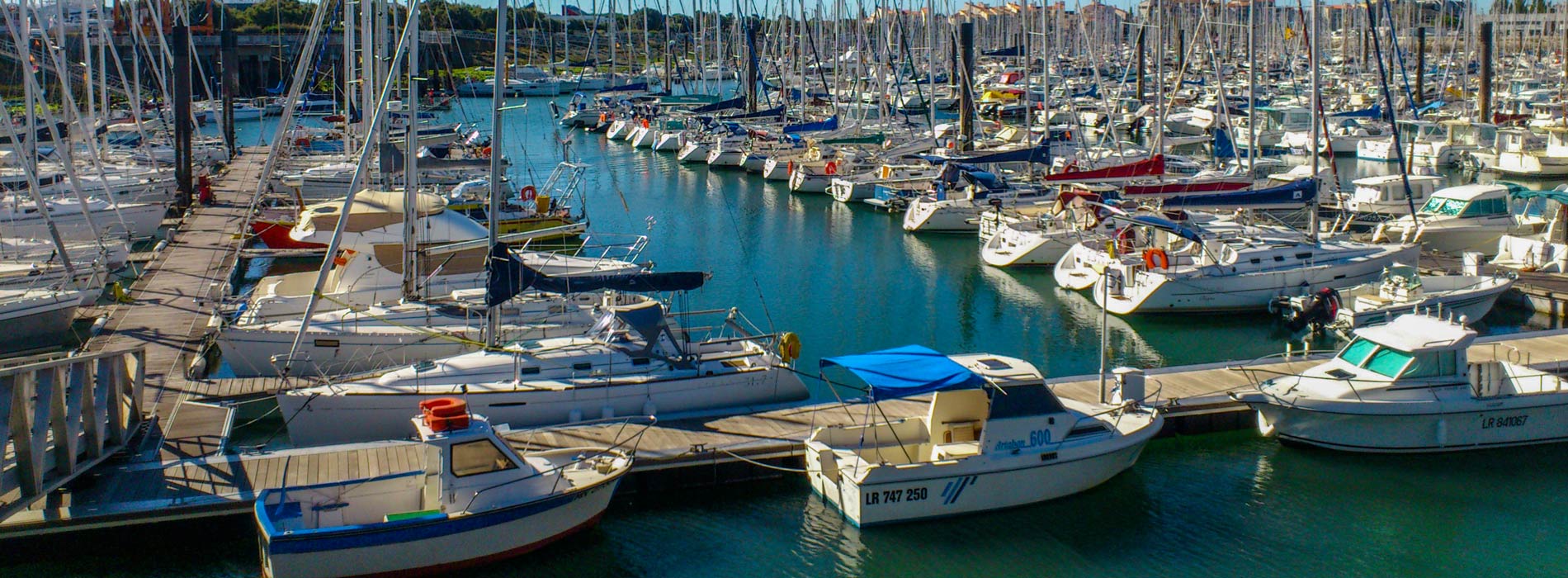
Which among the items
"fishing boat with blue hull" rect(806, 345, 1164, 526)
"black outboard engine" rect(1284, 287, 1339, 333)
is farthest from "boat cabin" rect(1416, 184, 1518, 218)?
"fishing boat with blue hull" rect(806, 345, 1164, 526)

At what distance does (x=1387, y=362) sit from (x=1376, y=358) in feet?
0.93

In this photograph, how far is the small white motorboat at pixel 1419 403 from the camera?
22.3 metres

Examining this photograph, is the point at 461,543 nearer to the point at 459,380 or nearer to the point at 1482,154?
the point at 459,380

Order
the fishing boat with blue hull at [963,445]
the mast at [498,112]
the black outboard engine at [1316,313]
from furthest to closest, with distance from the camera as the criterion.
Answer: the black outboard engine at [1316,313], the mast at [498,112], the fishing boat with blue hull at [963,445]

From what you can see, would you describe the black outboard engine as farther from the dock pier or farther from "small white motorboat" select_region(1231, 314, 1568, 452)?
"small white motorboat" select_region(1231, 314, 1568, 452)

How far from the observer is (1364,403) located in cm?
2225

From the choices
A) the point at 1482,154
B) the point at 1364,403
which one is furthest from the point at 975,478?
the point at 1482,154

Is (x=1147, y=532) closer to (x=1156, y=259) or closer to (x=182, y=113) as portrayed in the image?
(x=1156, y=259)

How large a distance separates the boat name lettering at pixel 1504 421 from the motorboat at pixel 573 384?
1154 centimetres

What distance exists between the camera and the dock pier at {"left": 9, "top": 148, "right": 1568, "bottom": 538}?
59.8 ft

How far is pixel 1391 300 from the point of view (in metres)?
31.6

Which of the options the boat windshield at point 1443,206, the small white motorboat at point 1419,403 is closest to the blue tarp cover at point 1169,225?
the boat windshield at point 1443,206

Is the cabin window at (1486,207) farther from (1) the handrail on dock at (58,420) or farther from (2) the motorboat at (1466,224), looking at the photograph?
(1) the handrail on dock at (58,420)

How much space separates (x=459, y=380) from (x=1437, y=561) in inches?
611
